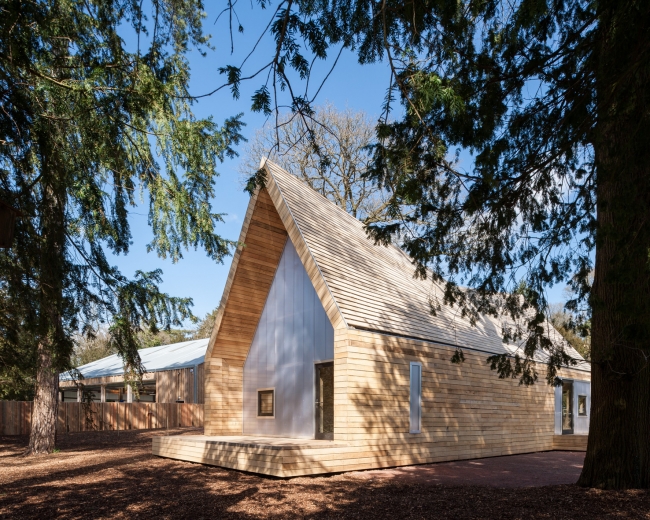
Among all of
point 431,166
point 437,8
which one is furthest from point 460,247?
point 437,8

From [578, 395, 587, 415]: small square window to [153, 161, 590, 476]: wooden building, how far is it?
9.86 ft

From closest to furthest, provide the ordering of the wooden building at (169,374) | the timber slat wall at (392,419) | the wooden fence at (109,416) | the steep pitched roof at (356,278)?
the timber slat wall at (392,419) < the steep pitched roof at (356,278) < the wooden fence at (109,416) < the wooden building at (169,374)

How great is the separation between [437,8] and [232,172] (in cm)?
2044

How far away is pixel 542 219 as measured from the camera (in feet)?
27.1

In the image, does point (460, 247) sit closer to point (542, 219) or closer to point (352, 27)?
point (542, 219)

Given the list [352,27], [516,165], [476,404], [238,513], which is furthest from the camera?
[476,404]

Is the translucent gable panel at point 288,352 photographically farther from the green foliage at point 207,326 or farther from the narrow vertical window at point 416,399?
the green foliage at point 207,326

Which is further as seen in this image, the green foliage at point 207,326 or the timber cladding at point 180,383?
the green foliage at point 207,326

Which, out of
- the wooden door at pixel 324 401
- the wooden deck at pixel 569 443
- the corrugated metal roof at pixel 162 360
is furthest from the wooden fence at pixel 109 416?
the wooden deck at pixel 569 443

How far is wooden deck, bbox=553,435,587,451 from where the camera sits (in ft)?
52.0

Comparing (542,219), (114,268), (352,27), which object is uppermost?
(352,27)

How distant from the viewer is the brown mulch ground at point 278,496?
676 cm

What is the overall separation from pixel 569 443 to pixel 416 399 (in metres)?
7.06

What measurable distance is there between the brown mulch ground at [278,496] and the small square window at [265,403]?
244 centimetres
